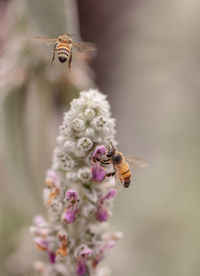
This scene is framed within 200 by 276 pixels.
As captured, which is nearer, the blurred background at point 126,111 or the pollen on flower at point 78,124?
the pollen on flower at point 78,124

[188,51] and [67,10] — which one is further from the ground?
[188,51]

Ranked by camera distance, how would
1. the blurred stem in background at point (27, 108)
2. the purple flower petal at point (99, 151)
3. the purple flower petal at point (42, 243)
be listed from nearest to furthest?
the purple flower petal at point (99, 151) < the purple flower petal at point (42, 243) < the blurred stem in background at point (27, 108)

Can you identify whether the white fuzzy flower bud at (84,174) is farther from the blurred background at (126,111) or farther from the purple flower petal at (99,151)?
the blurred background at (126,111)

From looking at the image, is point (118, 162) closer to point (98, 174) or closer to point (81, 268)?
point (98, 174)

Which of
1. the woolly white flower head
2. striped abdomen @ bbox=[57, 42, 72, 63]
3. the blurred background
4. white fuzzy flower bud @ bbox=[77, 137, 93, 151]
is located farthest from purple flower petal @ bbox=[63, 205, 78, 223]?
the blurred background

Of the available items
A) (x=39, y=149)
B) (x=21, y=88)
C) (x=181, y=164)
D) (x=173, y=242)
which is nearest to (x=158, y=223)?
(x=173, y=242)

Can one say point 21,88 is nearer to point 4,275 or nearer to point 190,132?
point 4,275

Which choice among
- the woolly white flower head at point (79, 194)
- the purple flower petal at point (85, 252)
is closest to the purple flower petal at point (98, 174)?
the woolly white flower head at point (79, 194)
